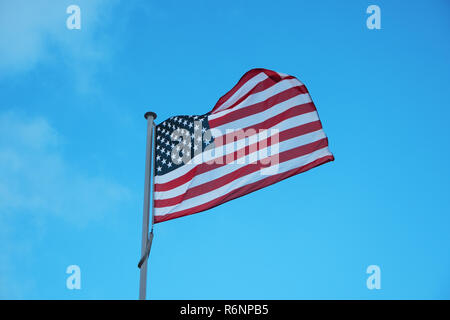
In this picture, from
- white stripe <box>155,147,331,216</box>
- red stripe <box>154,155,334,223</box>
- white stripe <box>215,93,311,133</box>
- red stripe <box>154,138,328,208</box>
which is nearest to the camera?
red stripe <box>154,155,334,223</box>

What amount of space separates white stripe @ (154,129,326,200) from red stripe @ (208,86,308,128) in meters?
1.16

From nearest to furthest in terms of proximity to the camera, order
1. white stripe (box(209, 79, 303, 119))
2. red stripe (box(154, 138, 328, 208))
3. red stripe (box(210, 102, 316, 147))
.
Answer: red stripe (box(154, 138, 328, 208)) < red stripe (box(210, 102, 316, 147)) < white stripe (box(209, 79, 303, 119))

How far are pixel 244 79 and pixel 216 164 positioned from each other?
2654 millimetres

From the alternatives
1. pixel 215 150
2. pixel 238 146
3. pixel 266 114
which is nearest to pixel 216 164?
pixel 215 150

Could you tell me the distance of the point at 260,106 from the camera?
1486cm

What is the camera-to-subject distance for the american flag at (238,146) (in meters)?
13.4

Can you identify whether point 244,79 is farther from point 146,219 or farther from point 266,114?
point 146,219

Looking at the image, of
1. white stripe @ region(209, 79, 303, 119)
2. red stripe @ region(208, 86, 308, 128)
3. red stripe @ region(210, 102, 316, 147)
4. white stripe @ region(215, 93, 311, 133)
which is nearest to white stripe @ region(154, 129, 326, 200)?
red stripe @ region(210, 102, 316, 147)

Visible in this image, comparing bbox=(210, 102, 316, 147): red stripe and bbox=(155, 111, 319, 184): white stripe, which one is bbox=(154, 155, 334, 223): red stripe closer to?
bbox=(155, 111, 319, 184): white stripe

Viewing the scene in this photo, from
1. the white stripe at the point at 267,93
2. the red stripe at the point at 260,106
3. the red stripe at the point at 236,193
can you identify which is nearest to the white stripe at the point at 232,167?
the red stripe at the point at 236,193

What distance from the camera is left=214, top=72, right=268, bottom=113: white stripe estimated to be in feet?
49.3

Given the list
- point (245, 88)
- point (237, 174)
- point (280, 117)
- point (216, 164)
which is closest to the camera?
point (237, 174)

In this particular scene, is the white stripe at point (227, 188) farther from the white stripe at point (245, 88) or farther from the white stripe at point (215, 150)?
the white stripe at point (245, 88)
